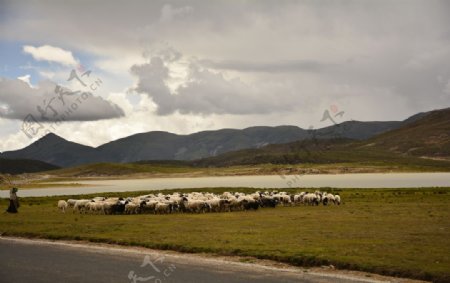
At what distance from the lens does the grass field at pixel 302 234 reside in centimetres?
1917

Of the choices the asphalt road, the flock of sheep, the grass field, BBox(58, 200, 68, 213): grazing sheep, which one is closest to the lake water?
BBox(58, 200, 68, 213): grazing sheep

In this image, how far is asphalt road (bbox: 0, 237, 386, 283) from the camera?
17.4 m

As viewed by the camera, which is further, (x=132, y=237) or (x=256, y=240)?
(x=132, y=237)

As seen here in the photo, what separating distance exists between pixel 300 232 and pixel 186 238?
651 centimetres

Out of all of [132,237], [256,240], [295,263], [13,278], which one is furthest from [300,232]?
[13,278]

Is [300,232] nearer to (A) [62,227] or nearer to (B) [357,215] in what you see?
(B) [357,215]

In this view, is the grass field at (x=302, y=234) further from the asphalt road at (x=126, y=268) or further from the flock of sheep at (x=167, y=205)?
the flock of sheep at (x=167, y=205)

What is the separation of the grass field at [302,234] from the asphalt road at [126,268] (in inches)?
69.0

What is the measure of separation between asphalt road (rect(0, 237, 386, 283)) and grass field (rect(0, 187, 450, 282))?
1.75m

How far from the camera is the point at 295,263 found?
65.5 feet

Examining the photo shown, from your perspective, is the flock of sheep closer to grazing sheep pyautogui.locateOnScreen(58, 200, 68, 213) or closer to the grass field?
grazing sheep pyautogui.locateOnScreen(58, 200, 68, 213)

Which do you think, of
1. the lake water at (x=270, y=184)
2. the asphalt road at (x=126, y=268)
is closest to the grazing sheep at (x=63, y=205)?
the asphalt road at (x=126, y=268)

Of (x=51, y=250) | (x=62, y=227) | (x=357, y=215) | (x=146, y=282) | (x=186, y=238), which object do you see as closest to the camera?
(x=146, y=282)

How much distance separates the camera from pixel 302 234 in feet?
86.0
